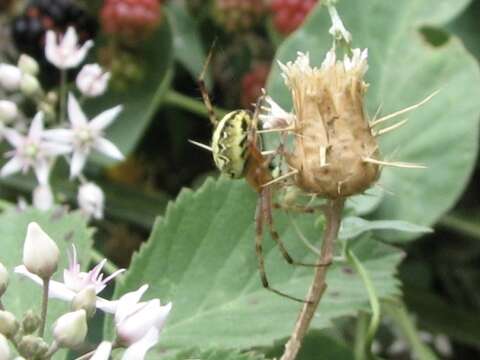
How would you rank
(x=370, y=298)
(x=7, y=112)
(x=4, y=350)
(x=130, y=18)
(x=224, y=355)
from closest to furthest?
(x=4, y=350), (x=224, y=355), (x=370, y=298), (x=7, y=112), (x=130, y=18)

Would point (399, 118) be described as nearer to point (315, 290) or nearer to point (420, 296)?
point (420, 296)

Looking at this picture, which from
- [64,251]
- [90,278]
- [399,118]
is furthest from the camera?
[399,118]

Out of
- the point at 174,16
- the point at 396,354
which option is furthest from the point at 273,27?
the point at 396,354

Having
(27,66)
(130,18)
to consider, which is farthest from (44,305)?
(130,18)

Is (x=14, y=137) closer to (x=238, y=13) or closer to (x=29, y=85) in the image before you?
(x=29, y=85)

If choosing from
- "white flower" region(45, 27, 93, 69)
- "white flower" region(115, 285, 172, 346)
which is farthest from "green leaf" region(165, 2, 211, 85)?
"white flower" region(115, 285, 172, 346)

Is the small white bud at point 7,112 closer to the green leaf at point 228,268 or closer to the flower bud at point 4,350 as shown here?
the green leaf at point 228,268

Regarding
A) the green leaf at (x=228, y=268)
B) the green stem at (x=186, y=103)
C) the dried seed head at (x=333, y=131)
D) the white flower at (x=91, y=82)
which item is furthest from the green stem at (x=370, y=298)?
the green stem at (x=186, y=103)
